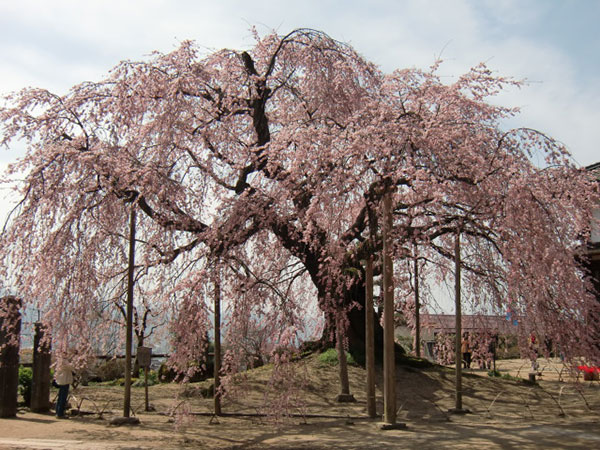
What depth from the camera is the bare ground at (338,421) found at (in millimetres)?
9281

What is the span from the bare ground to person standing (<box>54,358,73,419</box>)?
314 mm

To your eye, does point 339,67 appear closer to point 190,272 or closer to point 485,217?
point 485,217

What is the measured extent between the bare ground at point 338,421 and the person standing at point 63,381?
12.3 inches

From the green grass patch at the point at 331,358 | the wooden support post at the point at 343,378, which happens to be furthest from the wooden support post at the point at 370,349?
the green grass patch at the point at 331,358

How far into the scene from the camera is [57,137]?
10.2 m

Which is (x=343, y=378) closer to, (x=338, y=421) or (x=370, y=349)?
(x=338, y=421)

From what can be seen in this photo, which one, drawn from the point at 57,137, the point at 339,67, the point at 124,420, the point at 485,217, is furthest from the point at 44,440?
the point at 339,67

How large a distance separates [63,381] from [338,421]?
5.64 m

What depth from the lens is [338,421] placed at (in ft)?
38.0

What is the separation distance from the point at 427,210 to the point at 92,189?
6464mm

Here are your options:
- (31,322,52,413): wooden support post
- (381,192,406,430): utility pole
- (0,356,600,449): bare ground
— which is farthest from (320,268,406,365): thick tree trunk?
(31,322,52,413): wooden support post

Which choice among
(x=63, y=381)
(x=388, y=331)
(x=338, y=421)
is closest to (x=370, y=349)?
(x=338, y=421)

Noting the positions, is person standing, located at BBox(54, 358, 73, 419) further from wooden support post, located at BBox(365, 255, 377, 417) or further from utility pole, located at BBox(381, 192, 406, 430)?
utility pole, located at BBox(381, 192, 406, 430)

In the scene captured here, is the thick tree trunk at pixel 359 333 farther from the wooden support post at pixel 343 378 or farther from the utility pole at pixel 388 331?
the utility pole at pixel 388 331
